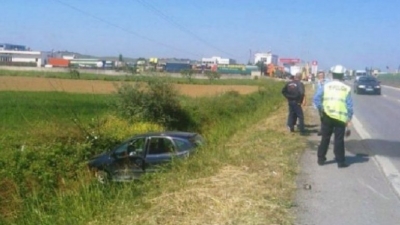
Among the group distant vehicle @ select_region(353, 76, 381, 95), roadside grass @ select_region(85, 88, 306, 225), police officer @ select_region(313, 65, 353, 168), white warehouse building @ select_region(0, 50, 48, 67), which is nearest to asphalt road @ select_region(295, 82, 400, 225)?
roadside grass @ select_region(85, 88, 306, 225)

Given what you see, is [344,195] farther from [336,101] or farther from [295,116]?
[295,116]

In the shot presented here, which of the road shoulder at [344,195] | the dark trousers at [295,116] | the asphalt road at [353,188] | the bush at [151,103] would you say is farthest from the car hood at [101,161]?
the bush at [151,103]

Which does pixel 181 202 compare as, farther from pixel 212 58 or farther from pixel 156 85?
pixel 212 58

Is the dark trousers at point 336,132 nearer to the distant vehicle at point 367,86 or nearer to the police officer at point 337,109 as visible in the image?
the police officer at point 337,109

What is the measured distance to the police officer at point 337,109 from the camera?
8008 millimetres

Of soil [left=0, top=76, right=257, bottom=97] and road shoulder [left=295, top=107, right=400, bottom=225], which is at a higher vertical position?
road shoulder [left=295, top=107, right=400, bottom=225]

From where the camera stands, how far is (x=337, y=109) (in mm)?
8000

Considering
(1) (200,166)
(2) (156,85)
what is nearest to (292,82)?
(1) (200,166)

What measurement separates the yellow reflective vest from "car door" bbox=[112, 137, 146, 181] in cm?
524

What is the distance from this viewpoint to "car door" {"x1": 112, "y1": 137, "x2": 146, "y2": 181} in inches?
487

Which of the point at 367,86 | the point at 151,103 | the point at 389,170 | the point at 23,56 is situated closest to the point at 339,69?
the point at 389,170

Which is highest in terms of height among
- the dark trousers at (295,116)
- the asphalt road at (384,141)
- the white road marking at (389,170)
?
the dark trousers at (295,116)

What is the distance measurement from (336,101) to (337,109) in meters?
0.13

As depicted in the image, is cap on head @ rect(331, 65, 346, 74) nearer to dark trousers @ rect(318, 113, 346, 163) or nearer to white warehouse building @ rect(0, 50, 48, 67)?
dark trousers @ rect(318, 113, 346, 163)
